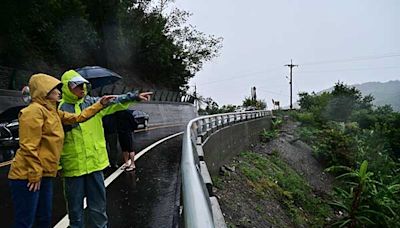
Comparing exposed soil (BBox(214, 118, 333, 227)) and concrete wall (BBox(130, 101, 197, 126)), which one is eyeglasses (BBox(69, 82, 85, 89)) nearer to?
exposed soil (BBox(214, 118, 333, 227))

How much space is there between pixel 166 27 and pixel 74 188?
52171mm

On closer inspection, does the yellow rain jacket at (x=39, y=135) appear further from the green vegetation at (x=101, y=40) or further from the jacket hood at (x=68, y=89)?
the green vegetation at (x=101, y=40)

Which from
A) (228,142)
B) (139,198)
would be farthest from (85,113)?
(228,142)

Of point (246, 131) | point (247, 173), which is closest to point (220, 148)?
A: point (247, 173)

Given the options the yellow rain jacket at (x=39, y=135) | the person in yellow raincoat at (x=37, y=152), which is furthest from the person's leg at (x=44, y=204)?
the yellow rain jacket at (x=39, y=135)

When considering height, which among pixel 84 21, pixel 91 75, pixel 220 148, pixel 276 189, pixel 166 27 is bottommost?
pixel 276 189

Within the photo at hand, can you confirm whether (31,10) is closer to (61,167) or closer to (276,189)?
(276,189)

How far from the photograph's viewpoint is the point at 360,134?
88.3ft

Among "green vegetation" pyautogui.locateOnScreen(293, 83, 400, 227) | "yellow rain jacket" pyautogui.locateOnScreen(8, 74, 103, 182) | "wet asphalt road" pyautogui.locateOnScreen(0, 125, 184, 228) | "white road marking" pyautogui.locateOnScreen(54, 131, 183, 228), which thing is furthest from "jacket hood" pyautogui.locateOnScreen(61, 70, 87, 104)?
"green vegetation" pyautogui.locateOnScreen(293, 83, 400, 227)

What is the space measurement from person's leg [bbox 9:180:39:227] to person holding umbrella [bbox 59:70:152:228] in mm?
417

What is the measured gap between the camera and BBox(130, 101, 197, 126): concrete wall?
28000 millimetres

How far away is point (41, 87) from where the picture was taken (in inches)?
143

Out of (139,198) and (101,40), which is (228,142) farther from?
(101,40)

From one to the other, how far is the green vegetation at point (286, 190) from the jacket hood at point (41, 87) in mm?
8173
